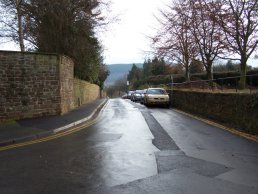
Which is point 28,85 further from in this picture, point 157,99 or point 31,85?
point 157,99

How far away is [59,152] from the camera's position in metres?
9.36

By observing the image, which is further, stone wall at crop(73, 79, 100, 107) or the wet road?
stone wall at crop(73, 79, 100, 107)

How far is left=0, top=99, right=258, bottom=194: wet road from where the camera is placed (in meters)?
6.25

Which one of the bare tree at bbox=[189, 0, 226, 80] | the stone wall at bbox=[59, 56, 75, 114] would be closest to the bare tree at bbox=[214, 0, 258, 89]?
the bare tree at bbox=[189, 0, 226, 80]

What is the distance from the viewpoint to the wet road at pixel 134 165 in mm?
6250

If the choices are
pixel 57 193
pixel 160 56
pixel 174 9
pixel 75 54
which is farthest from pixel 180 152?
pixel 160 56

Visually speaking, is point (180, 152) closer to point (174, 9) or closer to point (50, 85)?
point (50, 85)

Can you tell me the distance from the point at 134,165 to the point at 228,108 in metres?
9.06

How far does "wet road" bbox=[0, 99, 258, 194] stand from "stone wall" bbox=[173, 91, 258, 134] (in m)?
1.62

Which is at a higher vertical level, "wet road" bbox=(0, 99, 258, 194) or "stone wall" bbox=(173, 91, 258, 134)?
"stone wall" bbox=(173, 91, 258, 134)

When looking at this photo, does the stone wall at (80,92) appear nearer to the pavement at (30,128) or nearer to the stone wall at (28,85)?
the stone wall at (28,85)

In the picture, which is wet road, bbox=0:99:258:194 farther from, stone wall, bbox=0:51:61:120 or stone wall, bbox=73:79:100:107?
stone wall, bbox=73:79:100:107

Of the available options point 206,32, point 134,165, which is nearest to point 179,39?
point 206,32

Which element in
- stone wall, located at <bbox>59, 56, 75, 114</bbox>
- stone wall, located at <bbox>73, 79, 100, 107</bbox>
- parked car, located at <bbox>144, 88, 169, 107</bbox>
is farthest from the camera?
parked car, located at <bbox>144, 88, 169, 107</bbox>
